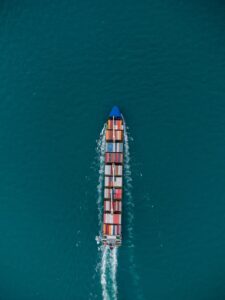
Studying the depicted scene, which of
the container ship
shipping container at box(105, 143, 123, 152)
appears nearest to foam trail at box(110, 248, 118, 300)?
the container ship

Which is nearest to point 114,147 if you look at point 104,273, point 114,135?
point 114,135

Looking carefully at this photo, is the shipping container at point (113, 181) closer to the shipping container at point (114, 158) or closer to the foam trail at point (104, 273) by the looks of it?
the shipping container at point (114, 158)

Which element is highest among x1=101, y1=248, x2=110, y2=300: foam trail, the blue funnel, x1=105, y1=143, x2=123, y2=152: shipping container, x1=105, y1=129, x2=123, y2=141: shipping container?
the blue funnel

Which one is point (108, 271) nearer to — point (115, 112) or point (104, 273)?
point (104, 273)

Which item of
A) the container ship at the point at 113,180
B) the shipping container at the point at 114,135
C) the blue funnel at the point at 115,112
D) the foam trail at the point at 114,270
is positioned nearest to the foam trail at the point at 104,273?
the foam trail at the point at 114,270

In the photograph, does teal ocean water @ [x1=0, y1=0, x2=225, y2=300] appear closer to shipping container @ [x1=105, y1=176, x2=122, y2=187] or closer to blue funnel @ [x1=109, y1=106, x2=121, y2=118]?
blue funnel @ [x1=109, y1=106, x2=121, y2=118]

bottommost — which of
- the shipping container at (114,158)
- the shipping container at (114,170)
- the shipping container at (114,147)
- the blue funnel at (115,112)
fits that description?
the shipping container at (114,170)

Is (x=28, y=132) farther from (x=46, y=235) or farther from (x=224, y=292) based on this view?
(x=224, y=292)
